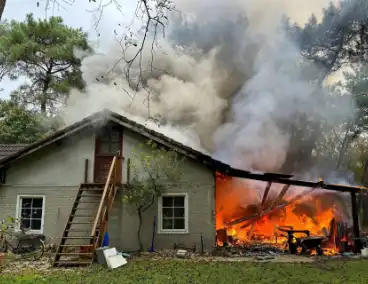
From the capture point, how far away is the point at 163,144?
14.0m

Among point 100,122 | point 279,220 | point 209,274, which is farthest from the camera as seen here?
point 279,220

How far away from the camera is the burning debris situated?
14.2 meters

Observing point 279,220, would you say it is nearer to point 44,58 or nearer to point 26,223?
point 26,223

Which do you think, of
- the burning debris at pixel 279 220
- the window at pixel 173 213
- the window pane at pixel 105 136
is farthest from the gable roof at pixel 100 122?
the burning debris at pixel 279 220

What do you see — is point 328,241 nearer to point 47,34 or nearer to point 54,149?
point 54,149

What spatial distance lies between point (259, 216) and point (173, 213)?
3.32 m

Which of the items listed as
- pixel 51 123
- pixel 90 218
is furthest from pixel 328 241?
pixel 51 123

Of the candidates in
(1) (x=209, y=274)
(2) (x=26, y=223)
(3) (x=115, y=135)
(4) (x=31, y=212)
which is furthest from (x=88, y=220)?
(1) (x=209, y=274)

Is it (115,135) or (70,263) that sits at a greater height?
(115,135)

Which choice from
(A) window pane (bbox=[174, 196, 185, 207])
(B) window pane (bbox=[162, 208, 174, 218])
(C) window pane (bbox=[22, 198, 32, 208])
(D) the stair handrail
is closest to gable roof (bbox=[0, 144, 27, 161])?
(C) window pane (bbox=[22, 198, 32, 208])

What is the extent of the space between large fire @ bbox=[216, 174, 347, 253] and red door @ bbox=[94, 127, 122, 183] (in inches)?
160

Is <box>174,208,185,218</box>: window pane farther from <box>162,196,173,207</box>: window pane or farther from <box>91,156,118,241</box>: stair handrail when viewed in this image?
<box>91,156,118,241</box>: stair handrail

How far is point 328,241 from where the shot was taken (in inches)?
570

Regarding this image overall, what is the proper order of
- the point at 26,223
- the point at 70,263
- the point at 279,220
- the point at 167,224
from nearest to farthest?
1. the point at 70,263
2. the point at 167,224
3. the point at 26,223
4. the point at 279,220
